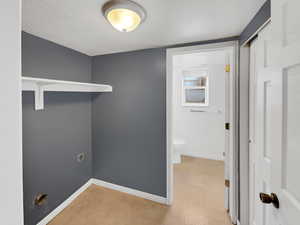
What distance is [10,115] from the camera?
1.83 feet

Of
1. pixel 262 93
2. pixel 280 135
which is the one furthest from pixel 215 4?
pixel 280 135

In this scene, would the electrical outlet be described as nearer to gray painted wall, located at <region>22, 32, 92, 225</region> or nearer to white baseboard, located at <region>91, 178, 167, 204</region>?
gray painted wall, located at <region>22, 32, 92, 225</region>

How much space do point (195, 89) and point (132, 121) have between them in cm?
215

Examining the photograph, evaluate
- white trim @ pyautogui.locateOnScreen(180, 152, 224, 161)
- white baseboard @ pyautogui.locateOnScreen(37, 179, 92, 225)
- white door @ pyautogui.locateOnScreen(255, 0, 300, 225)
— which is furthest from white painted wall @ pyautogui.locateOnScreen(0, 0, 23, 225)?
white trim @ pyautogui.locateOnScreen(180, 152, 224, 161)

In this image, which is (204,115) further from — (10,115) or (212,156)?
(10,115)

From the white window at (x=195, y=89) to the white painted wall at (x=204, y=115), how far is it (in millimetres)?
105

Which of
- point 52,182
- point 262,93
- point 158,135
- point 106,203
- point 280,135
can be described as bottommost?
point 106,203

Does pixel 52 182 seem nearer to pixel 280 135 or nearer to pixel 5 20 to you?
pixel 5 20

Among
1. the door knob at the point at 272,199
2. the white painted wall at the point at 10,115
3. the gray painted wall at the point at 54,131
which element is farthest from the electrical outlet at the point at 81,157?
the door knob at the point at 272,199

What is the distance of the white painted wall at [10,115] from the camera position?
531 mm

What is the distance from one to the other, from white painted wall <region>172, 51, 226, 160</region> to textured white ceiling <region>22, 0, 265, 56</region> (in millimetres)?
1807

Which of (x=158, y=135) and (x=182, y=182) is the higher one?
(x=158, y=135)

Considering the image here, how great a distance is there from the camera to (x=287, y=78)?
2.22ft

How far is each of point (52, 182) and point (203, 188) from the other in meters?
2.21
